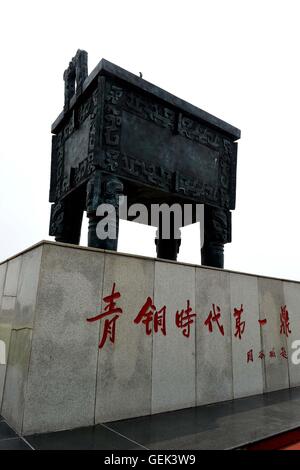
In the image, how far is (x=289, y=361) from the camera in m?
5.83

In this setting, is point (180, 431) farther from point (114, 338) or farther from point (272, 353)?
point (272, 353)

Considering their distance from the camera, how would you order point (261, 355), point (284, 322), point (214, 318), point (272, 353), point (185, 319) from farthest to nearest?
1. point (284, 322)
2. point (272, 353)
3. point (261, 355)
4. point (214, 318)
5. point (185, 319)

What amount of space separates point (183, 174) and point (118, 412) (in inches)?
145

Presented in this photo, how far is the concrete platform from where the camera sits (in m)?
2.82

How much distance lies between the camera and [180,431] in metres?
3.21

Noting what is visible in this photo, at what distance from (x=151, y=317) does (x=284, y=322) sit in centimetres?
315

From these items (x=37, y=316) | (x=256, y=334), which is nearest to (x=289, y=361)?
(x=256, y=334)

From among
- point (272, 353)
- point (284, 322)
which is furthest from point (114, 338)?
point (284, 322)

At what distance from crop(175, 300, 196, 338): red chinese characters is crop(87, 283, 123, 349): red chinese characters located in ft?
3.02

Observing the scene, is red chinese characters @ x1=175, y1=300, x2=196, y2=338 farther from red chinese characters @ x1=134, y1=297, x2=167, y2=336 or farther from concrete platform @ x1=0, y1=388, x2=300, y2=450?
concrete platform @ x1=0, y1=388, x2=300, y2=450

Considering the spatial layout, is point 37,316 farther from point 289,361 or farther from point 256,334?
point 289,361

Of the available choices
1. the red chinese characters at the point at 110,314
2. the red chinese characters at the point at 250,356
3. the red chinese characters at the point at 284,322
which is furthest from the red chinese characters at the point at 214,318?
the red chinese characters at the point at 284,322

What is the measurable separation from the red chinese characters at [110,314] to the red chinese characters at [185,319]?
92cm

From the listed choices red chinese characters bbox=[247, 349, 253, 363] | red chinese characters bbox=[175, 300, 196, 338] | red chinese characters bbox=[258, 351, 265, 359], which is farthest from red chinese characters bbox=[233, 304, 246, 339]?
red chinese characters bbox=[175, 300, 196, 338]
